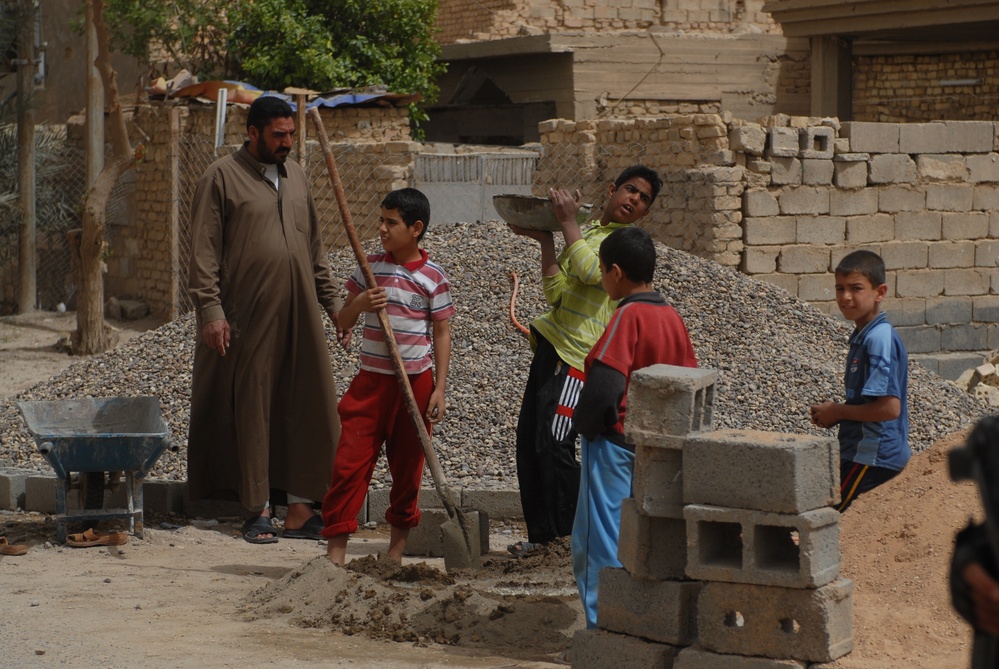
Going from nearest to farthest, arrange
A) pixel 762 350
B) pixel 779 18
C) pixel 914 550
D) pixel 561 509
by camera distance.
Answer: pixel 914 550
pixel 561 509
pixel 762 350
pixel 779 18

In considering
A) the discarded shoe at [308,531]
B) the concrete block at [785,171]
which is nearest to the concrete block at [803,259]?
the concrete block at [785,171]

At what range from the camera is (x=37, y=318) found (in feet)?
47.7

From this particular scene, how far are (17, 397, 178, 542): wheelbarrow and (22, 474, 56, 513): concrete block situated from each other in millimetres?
440

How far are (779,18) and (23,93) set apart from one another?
9.08 m

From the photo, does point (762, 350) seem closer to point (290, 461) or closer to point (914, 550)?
point (290, 461)

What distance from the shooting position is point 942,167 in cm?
1146

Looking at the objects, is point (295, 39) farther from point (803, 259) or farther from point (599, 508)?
point (599, 508)

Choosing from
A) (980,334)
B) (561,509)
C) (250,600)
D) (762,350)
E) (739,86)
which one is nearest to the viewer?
(250,600)

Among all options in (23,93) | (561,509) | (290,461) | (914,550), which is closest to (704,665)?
(914,550)

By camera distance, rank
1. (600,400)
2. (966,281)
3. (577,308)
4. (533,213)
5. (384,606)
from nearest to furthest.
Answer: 1. (600,400)
2. (384,606)
3. (577,308)
4. (533,213)
5. (966,281)

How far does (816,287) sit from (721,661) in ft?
25.5

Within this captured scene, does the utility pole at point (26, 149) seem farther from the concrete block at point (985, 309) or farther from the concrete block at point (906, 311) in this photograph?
the concrete block at point (985, 309)

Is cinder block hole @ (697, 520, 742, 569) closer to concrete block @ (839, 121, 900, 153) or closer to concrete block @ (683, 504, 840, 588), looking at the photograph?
concrete block @ (683, 504, 840, 588)

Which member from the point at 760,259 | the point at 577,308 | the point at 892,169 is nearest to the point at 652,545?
the point at 577,308
